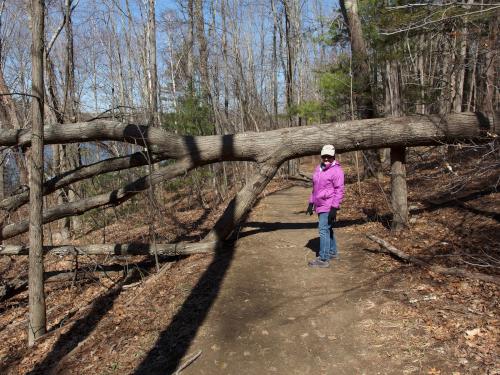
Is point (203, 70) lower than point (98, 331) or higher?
higher

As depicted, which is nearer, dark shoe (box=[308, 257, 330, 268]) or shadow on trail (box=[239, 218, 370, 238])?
dark shoe (box=[308, 257, 330, 268])

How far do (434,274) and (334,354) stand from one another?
7.16 ft

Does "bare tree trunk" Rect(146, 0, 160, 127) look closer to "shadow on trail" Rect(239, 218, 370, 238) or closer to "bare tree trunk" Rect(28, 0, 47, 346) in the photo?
"shadow on trail" Rect(239, 218, 370, 238)

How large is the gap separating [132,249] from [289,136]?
383cm

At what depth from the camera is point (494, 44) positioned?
841cm

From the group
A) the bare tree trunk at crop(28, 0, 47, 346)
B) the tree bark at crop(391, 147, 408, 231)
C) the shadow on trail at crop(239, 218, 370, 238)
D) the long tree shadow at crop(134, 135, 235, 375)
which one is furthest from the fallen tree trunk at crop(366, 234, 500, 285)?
the bare tree trunk at crop(28, 0, 47, 346)

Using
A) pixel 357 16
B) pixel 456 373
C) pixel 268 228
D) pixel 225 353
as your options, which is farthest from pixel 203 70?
pixel 456 373

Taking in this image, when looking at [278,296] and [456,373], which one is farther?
[278,296]

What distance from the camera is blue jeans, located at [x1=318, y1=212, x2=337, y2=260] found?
6.20 metres

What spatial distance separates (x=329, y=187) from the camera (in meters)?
6.14

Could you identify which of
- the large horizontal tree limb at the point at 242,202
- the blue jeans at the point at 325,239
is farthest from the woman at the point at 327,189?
the large horizontal tree limb at the point at 242,202

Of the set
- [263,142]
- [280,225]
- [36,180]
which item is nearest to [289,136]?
[263,142]

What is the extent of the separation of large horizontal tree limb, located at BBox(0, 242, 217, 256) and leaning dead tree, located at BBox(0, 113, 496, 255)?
1.5 inches

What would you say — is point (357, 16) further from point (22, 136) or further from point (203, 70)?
point (22, 136)
